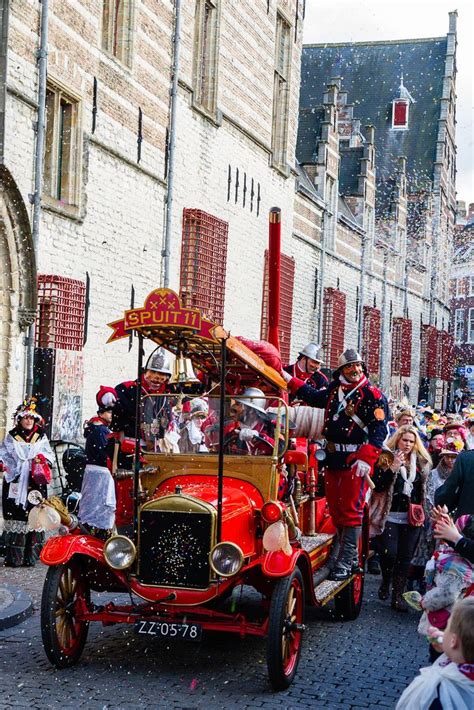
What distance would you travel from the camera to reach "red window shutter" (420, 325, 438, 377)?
43.2 metres

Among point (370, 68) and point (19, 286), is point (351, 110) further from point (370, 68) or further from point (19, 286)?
A: point (19, 286)

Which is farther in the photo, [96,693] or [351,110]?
[351,110]

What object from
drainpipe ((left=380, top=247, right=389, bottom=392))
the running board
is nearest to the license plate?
the running board

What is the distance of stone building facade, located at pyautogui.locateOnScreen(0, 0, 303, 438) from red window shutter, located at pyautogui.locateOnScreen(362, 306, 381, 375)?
40.8 feet

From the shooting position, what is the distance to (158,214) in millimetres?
16203

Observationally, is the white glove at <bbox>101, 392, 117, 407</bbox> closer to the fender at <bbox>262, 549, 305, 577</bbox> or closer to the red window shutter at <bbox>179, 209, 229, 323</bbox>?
the fender at <bbox>262, 549, 305, 577</bbox>

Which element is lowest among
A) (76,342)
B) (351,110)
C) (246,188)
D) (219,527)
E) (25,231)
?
(219,527)

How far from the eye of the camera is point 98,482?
32.9ft

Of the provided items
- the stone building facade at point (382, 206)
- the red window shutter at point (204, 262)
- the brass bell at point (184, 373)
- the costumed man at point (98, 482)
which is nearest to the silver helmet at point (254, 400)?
the brass bell at point (184, 373)

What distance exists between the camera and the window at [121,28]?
1496cm

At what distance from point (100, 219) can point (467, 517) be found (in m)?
9.32

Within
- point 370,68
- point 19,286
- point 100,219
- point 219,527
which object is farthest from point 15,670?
point 370,68

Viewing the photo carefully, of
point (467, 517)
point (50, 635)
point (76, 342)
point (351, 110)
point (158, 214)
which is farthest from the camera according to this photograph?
point (351, 110)

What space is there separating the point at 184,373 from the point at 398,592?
2.93 meters
